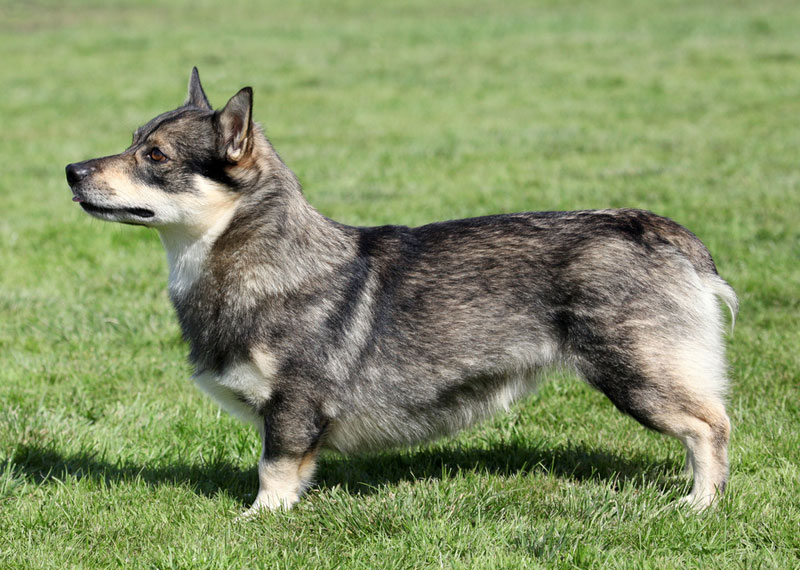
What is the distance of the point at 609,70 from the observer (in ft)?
55.1

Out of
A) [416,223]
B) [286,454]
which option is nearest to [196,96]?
[286,454]

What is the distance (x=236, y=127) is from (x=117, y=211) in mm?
616

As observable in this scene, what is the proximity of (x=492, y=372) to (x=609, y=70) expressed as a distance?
14085 mm

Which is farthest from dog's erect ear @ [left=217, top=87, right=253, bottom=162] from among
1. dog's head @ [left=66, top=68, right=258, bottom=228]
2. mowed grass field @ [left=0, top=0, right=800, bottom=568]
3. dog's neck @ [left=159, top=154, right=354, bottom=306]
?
mowed grass field @ [left=0, top=0, right=800, bottom=568]

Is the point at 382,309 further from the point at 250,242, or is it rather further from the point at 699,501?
the point at 699,501

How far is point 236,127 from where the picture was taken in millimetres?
3738

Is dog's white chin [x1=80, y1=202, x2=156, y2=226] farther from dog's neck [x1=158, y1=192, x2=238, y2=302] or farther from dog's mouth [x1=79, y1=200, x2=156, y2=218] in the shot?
dog's neck [x1=158, y1=192, x2=238, y2=302]

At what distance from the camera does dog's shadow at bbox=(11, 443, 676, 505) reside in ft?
13.5

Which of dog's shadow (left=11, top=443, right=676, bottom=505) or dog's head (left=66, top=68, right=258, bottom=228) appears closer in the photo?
dog's head (left=66, top=68, right=258, bottom=228)

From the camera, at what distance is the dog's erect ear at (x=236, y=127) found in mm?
3645

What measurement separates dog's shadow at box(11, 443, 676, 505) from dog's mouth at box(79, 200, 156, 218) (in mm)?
1232

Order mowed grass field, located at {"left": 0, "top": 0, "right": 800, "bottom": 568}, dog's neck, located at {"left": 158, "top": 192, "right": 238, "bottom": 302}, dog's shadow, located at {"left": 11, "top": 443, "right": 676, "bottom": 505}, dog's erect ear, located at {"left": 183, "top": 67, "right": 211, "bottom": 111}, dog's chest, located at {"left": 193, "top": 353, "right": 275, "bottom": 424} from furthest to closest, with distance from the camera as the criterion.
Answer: dog's erect ear, located at {"left": 183, "top": 67, "right": 211, "bottom": 111}, dog's shadow, located at {"left": 11, "top": 443, "right": 676, "bottom": 505}, dog's neck, located at {"left": 158, "top": 192, "right": 238, "bottom": 302}, dog's chest, located at {"left": 193, "top": 353, "right": 275, "bottom": 424}, mowed grass field, located at {"left": 0, "top": 0, "right": 800, "bottom": 568}

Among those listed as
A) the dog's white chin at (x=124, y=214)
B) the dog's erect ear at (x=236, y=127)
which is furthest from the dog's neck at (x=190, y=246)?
the dog's erect ear at (x=236, y=127)

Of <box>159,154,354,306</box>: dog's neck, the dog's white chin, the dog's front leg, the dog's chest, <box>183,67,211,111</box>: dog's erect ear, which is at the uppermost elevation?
<box>183,67,211,111</box>: dog's erect ear
